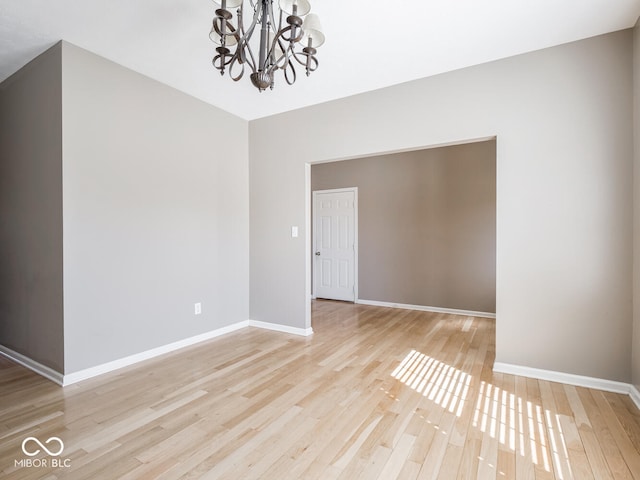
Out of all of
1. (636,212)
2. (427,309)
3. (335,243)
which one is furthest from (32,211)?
(427,309)

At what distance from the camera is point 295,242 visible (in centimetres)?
402

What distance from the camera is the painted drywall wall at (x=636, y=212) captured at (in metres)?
2.35

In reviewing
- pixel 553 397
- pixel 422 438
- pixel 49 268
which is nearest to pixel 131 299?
pixel 49 268

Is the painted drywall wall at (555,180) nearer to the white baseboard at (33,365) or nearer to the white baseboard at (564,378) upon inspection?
the white baseboard at (564,378)

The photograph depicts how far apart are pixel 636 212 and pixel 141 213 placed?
4024 mm

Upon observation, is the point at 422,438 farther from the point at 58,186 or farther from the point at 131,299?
the point at 58,186

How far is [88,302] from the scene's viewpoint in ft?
9.07

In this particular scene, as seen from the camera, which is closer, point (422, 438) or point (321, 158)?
point (422, 438)

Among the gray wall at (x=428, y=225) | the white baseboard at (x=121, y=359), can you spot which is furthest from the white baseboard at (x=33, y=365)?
the gray wall at (x=428, y=225)

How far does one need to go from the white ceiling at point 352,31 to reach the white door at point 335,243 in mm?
3066

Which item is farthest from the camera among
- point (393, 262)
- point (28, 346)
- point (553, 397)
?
point (393, 262)

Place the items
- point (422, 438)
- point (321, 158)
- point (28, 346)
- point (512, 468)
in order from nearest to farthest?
point (512, 468) → point (422, 438) → point (28, 346) → point (321, 158)

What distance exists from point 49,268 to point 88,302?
0.42 metres

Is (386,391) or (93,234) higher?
(93,234)
